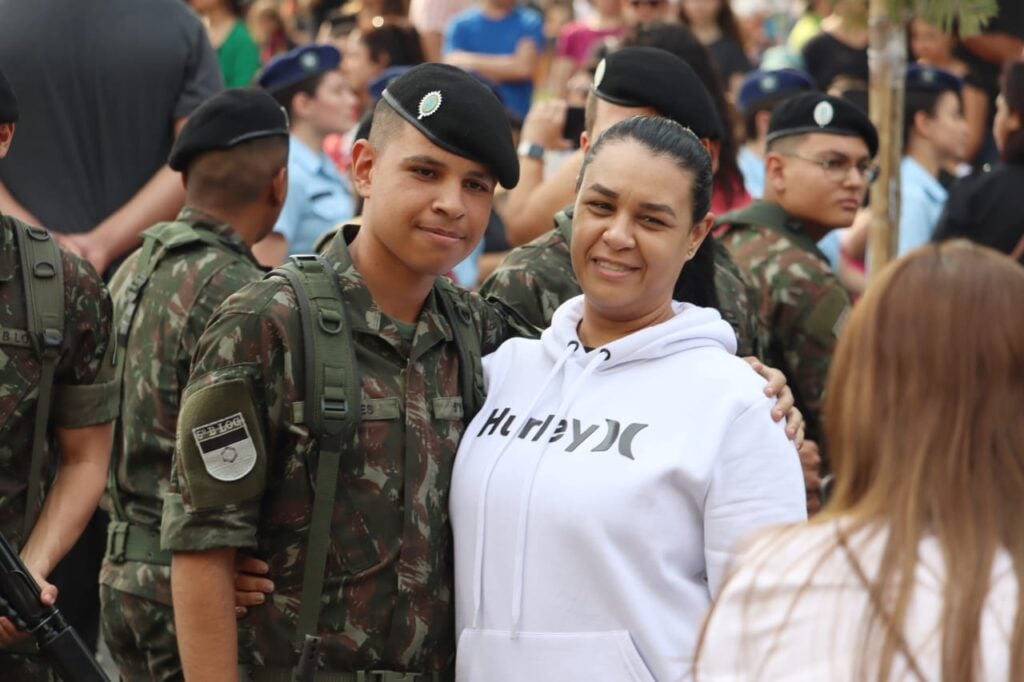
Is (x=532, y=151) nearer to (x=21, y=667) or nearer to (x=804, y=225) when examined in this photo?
(x=804, y=225)

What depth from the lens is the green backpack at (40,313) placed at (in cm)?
389

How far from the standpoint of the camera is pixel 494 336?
12.5 feet

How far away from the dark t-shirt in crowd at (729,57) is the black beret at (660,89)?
21.0 feet

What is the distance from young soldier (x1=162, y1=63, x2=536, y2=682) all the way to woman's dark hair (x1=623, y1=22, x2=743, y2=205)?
2.80 metres

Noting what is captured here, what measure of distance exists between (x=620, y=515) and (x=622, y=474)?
0.08 m

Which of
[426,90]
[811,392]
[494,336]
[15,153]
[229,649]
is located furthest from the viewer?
[15,153]

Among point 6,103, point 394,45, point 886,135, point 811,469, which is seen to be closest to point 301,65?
point 394,45

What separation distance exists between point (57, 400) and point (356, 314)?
107 cm

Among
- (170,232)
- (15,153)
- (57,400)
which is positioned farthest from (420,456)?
(15,153)

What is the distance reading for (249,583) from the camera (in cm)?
330

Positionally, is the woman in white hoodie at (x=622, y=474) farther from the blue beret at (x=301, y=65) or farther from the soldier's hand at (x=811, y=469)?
the blue beret at (x=301, y=65)

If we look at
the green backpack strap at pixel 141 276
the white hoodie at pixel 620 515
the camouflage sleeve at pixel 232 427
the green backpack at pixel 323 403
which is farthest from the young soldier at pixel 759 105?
the camouflage sleeve at pixel 232 427

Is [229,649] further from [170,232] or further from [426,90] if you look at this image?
[170,232]

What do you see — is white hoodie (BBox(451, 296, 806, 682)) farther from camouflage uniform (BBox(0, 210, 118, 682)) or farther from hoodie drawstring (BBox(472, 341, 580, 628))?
camouflage uniform (BBox(0, 210, 118, 682))
